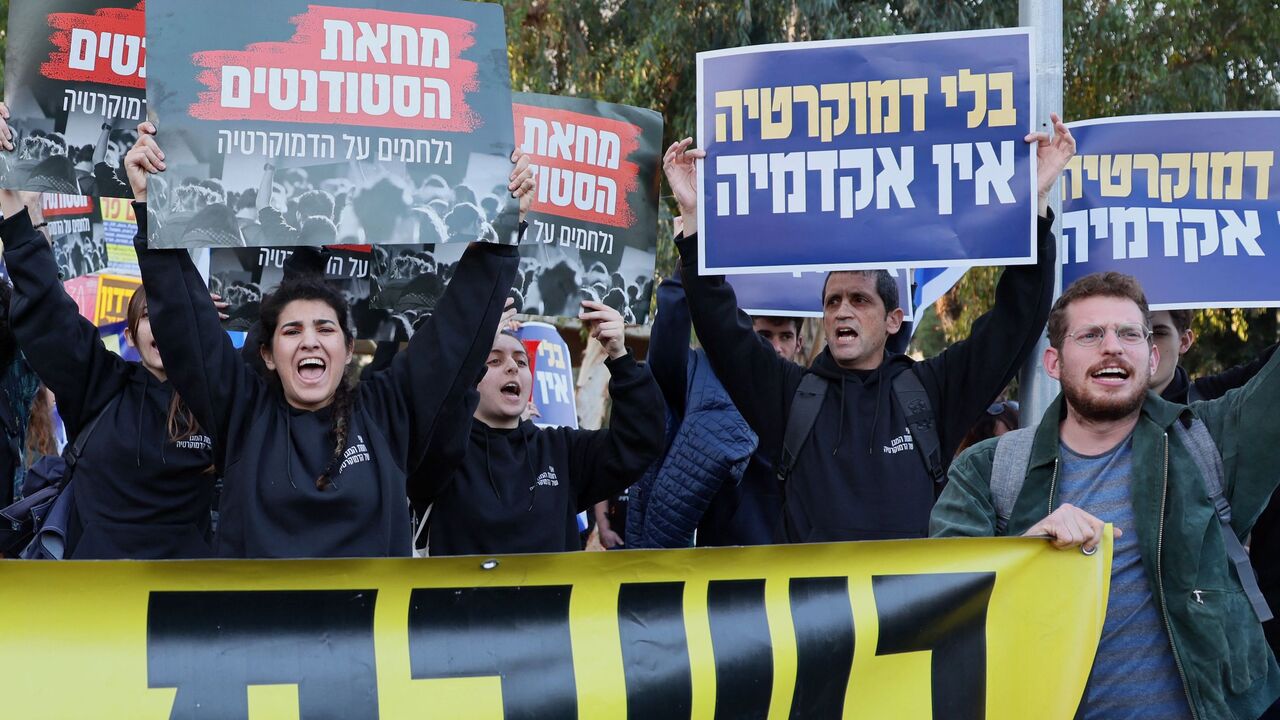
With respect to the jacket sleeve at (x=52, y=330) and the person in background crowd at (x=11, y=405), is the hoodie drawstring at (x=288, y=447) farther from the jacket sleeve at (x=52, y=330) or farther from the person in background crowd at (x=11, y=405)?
the person in background crowd at (x=11, y=405)

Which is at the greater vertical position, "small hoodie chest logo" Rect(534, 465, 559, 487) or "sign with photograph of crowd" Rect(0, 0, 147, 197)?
"sign with photograph of crowd" Rect(0, 0, 147, 197)

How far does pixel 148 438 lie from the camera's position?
189 inches

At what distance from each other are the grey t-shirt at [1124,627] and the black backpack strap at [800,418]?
107 centimetres

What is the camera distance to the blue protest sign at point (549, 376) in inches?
276

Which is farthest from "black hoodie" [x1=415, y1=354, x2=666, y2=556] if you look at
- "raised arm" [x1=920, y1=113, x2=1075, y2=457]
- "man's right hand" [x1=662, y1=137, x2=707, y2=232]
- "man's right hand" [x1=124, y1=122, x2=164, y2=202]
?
"man's right hand" [x1=124, y1=122, x2=164, y2=202]

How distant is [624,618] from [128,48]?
288 cm

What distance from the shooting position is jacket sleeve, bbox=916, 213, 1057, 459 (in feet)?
15.2

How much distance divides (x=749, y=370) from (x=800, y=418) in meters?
0.23

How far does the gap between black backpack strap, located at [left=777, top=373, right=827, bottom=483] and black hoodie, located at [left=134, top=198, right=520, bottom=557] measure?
1.01 meters

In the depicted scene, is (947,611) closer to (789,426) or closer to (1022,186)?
(789,426)

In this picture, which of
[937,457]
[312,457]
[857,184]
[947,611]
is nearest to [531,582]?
[312,457]

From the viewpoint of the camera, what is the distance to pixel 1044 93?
188 inches

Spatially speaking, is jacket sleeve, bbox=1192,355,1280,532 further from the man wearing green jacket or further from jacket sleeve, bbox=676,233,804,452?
jacket sleeve, bbox=676,233,804,452

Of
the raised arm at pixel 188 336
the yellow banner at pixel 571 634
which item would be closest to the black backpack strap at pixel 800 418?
the yellow banner at pixel 571 634
